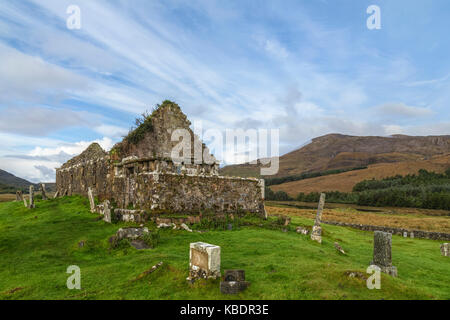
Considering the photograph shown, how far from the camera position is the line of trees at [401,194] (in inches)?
2562

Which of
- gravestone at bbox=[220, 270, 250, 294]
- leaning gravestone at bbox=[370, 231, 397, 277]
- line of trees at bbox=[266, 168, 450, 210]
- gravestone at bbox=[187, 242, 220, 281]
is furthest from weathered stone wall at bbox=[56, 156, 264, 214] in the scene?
line of trees at bbox=[266, 168, 450, 210]

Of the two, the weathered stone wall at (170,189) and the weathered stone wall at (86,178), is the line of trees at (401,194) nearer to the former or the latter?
the weathered stone wall at (170,189)

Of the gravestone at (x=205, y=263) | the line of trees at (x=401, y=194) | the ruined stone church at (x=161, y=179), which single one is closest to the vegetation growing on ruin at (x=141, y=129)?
the ruined stone church at (x=161, y=179)

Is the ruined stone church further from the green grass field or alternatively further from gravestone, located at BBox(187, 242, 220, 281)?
gravestone, located at BBox(187, 242, 220, 281)

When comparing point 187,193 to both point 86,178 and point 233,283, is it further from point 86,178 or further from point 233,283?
point 86,178

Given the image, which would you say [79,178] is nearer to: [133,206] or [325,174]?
[133,206]

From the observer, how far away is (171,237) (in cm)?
1348

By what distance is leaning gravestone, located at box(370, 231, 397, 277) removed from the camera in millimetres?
10930

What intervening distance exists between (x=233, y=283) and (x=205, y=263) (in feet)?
3.25

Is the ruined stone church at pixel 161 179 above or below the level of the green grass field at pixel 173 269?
above

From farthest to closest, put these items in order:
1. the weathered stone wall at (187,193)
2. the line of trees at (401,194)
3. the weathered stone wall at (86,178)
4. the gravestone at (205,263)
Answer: the line of trees at (401,194)
the weathered stone wall at (86,178)
the weathered stone wall at (187,193)
the gravestone at (205,263)

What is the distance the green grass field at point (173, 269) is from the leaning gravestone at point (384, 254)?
604 millimetres

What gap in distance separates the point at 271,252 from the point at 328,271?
3806 mm

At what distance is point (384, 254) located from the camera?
11.1 m
